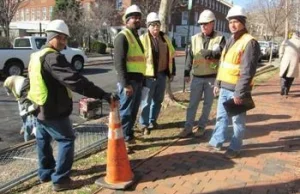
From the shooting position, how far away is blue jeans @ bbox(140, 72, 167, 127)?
6.55 meters

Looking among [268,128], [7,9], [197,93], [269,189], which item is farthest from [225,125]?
[7,9]

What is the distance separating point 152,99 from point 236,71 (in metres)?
1.91

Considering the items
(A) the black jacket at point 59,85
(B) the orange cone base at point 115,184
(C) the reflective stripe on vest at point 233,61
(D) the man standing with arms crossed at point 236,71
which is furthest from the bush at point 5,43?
(B) the orange cone base at point 115,184

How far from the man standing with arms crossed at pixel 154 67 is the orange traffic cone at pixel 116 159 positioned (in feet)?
6.33

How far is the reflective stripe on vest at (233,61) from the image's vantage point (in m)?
5.09

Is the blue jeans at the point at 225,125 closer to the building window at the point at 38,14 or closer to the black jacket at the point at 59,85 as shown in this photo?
the black jacket at the point at 59,85

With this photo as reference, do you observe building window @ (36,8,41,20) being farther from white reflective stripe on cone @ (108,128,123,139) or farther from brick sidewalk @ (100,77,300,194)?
white reflective stripe on cone @ (108,128,123,139)

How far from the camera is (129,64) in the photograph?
557cm

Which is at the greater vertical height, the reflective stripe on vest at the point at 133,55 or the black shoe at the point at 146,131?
the reflective stripe on vest at the point at 133,55

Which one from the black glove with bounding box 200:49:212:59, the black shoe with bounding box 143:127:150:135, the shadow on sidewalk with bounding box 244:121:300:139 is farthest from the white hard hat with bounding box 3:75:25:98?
the shadow on sidewalk with bounding box 244:121:300:139

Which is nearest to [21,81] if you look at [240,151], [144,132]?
[144,132]

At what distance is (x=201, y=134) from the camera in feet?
21.2

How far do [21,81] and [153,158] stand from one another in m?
2.53

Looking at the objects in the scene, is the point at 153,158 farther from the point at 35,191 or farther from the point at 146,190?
the point at 35,191
